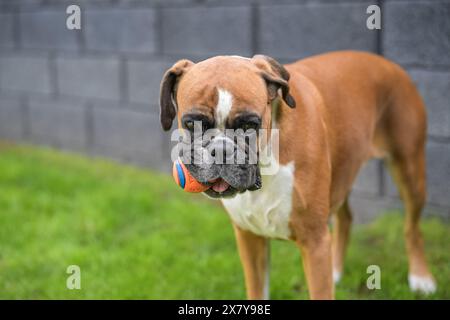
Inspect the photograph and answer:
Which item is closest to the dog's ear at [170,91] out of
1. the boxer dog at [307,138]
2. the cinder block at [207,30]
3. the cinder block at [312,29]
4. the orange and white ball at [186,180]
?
the boxer dog at [307,138]

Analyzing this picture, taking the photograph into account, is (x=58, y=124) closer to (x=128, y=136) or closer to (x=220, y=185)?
(x=128, y=136)

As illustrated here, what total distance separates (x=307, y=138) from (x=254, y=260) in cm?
78

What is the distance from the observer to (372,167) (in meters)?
4.73

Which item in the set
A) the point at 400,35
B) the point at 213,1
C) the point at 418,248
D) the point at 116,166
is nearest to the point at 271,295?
the point at 418,248

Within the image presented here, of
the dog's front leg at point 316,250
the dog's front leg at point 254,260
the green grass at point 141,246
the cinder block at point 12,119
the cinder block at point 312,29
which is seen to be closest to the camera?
the dog's front leg at point 316,250

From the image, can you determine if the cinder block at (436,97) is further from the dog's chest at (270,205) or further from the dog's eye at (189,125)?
the dog's eye at (189,125)

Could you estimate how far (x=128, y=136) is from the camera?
6441 mm

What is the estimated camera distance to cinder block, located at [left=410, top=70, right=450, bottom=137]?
4270 millimetres

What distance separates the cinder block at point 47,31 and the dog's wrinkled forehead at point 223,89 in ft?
13.8

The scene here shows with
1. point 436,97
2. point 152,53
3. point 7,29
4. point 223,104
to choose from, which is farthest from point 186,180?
point 7,29

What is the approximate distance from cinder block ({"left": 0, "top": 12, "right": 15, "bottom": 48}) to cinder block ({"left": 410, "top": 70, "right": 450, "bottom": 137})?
4792 mm

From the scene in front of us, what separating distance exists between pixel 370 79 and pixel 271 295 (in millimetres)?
1384

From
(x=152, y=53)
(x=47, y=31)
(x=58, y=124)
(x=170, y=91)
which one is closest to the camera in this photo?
(x=170, y=91)

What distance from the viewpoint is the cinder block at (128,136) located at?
6.21m
